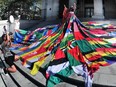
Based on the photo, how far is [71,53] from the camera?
11.2 meters

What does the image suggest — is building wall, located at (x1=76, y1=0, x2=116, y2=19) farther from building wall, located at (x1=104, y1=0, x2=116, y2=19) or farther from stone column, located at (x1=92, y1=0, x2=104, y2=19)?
stone column, located at (x1=92, y1=0, x2=104, y2=19)

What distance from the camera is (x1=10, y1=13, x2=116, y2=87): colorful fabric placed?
9.65m

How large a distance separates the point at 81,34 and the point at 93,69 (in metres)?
4.55

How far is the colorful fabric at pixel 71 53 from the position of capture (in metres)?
9.65

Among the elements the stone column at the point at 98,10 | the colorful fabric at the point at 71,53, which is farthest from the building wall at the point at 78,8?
the colorful fabric at the point at 71,53

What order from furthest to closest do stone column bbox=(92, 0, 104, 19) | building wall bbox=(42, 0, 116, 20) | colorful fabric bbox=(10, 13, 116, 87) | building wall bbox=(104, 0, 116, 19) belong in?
building wall bbox=(104, 0, 116, 19) < building wall bbox=(42, 0, 116, 20) < stone column bbox=(92, 0, 104, 19) < colorful fabric bbox=(10, 13, 116, 87)

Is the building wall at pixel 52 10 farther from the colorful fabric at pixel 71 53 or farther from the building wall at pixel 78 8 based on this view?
the colorful fabric at pixel 71 53

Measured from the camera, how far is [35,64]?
11.1 meters

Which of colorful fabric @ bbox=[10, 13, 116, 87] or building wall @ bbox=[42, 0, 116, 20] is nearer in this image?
colorful fabric @ bbox=[10, 13, 116, 87]

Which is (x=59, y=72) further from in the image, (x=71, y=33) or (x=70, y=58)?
(x=71, y=33)

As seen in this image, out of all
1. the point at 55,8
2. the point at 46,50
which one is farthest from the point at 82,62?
the point at 55,8

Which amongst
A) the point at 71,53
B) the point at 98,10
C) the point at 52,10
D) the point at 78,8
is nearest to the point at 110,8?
the point at 78,8

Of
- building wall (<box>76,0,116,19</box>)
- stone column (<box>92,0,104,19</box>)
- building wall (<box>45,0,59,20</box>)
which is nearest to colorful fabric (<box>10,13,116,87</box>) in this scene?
stone column (<box>92,0,104,19</box>)

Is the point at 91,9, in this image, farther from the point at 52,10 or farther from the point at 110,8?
the point at 52,10
